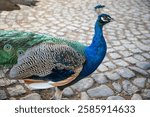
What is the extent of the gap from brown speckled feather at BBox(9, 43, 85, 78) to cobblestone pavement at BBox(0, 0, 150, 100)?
2.43ft

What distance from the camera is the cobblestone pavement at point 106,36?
3.74m

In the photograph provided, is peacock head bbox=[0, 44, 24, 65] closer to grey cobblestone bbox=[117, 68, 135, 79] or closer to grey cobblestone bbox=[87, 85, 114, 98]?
grey cobblestone bbox=[87, 85, 114, 98]

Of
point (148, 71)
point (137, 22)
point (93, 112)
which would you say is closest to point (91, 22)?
point (137, 22)

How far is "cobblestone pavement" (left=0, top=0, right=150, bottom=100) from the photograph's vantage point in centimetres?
374

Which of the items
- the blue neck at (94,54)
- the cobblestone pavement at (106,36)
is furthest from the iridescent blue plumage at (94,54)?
the cobblestone pavement at (106,36)

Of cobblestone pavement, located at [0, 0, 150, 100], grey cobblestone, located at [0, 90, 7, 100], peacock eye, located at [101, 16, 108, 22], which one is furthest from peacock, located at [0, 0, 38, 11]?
peacock eye, located at [101, 16, 108, 22]

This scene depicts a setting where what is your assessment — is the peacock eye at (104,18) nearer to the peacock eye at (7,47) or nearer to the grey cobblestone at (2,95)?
the peacock eye at (7,47)

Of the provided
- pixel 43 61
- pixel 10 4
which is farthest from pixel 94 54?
pixel 10 4

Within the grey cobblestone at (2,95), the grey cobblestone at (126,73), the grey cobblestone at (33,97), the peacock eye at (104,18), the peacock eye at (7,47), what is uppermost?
the peacock eye at (104,18)

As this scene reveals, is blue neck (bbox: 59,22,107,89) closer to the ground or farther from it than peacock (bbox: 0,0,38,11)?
farther from it

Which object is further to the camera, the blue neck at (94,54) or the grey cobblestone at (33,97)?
the grey cobblestone at (33,97)

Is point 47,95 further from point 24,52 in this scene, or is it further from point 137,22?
point 137,22

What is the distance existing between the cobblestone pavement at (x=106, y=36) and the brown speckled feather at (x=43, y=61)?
29.1 inches

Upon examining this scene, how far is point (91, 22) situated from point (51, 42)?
356cm
